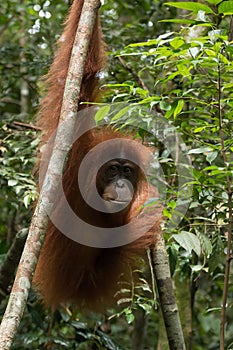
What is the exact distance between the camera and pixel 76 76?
2.38 m

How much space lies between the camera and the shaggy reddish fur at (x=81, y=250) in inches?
123

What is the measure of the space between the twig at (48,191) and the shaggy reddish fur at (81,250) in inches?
24.0

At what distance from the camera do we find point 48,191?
217cm

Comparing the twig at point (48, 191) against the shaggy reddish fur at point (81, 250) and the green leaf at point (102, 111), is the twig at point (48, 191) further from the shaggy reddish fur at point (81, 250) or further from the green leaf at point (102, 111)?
the shaggy reddish fur at point (81, 250)

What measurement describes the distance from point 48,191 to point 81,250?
1.41 m

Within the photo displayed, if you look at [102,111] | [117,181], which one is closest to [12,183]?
[117,181]

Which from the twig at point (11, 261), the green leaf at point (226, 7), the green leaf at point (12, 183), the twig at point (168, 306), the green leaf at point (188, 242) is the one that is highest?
the green leaf at point (226, 7)

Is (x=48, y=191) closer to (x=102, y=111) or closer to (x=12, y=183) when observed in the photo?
(x=102, y=111)

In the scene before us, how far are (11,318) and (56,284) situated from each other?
1.85 metres

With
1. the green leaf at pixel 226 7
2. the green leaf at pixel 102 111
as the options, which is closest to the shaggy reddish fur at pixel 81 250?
the green leaf at pixel 102 111

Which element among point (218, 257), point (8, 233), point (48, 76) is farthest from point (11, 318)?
point (8, 233)

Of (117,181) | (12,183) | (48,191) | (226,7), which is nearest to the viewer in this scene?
(226,7)

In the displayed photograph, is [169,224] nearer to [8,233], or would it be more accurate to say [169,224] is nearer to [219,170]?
[219,170]

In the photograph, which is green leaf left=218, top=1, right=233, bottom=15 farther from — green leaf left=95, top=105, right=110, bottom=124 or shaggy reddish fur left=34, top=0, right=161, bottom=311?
shaggy reddish fur left=34, top=0, right=161, bottom=311
